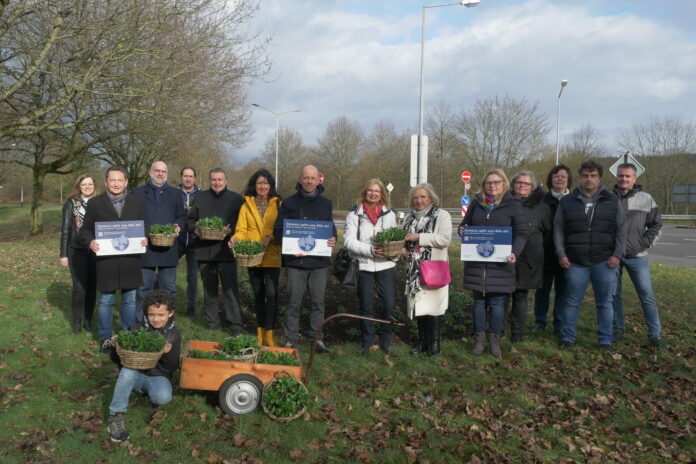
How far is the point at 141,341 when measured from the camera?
4.00 meters

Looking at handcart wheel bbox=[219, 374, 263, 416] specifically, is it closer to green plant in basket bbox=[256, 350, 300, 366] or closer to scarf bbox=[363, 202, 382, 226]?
green plant in basket bbox=[256, 350, 300, 366]

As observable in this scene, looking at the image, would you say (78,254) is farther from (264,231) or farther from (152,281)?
(264,231)

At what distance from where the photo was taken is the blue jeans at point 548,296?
22.4ft

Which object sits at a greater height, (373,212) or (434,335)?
(373,212)

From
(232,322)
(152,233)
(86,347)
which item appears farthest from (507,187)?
(86,347)

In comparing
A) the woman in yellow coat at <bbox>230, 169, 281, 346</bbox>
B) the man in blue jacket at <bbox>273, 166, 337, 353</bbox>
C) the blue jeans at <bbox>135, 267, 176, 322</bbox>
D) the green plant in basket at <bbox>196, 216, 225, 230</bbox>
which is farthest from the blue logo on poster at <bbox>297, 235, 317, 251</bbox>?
the blue jeans at <bbox>135, 267, 176, 322</bbox>

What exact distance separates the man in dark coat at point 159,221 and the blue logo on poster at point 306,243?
1.76 m

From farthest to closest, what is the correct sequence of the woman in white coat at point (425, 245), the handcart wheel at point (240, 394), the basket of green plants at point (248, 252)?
the woman in white coat at point (425, 245) < the basket of green plants at point (248, 252) < the handcart wheel at point (240, 394)

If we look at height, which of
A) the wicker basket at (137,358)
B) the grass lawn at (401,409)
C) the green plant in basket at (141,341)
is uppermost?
the green plant in basket at (141,341)

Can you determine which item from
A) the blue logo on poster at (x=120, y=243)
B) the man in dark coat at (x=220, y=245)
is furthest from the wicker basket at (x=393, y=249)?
the blue logo on poster at (x=120, y=243)

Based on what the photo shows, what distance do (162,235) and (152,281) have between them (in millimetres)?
857

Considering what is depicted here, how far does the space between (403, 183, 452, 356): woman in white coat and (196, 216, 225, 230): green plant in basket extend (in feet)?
8.20

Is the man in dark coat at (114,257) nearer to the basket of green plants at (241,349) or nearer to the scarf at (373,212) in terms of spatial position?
the basket of green plants at (241,349)

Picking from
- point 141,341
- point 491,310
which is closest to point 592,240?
point 491,310
